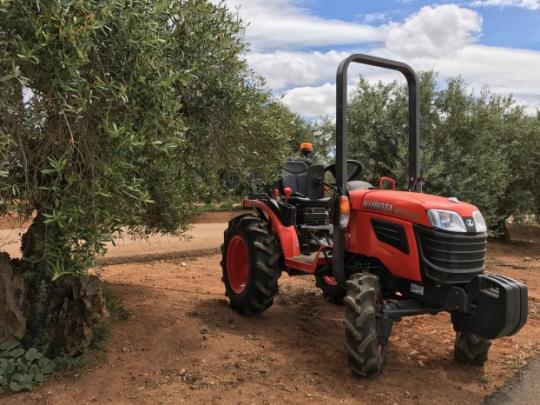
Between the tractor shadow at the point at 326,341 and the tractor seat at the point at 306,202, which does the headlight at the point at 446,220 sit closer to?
the tractor shadow at the point at 326,341

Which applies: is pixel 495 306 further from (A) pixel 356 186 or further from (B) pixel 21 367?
(B) pixel 21 367

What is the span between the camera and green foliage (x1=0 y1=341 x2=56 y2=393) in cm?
390

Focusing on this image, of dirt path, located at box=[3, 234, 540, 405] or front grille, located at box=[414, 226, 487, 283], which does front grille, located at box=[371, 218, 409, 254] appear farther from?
dirt path, located at box=[3, 234, 540, 405]

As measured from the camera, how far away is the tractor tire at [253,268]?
5.68 meters

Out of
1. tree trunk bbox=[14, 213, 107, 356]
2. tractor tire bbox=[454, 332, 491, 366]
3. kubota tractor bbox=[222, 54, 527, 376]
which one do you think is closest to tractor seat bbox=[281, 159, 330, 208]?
kubota tractor bbox=[222, 54, 527, 376]

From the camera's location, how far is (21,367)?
4039 mm

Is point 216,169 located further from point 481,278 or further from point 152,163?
point 481,278

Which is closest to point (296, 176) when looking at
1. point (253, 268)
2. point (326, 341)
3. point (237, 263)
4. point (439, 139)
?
point (237, 263)

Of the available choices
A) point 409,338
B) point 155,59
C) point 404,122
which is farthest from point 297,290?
point 404,122

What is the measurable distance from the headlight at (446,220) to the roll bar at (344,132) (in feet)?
2.62

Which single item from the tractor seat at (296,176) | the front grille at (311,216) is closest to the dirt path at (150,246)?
the tractor seat at (296,176)

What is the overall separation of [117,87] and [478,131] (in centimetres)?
1169

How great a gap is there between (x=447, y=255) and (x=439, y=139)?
9.57 meters

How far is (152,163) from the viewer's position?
14.6ft
